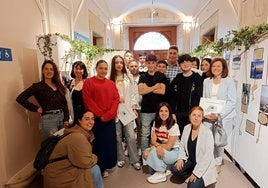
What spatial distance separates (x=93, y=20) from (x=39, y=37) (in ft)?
12.5

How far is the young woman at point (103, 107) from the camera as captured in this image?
96.6 inches

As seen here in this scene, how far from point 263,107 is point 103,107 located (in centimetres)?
175

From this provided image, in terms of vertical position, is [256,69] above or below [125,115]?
above

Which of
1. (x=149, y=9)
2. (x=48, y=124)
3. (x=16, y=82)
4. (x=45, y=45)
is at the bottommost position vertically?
(x=48, y=124)

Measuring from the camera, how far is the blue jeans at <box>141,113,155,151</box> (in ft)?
9.16

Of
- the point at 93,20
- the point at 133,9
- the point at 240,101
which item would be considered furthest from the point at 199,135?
the point at 133,9

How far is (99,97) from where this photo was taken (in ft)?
8.04

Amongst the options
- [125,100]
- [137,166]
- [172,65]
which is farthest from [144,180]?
[172,65]

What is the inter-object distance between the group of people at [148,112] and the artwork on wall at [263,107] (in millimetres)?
310

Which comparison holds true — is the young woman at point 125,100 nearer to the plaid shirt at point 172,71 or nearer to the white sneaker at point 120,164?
the white sneaker at point 120,164

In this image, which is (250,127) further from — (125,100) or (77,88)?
(77,88)

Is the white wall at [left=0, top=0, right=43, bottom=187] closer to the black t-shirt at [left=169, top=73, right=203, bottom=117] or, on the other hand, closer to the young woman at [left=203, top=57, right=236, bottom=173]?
the black t-shirt at [left=169, top=73, right=203, bottom=117]

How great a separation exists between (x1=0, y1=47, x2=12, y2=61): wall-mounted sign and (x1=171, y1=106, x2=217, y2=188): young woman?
7.06 feet

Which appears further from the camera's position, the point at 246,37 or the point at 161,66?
the point at 161,66
